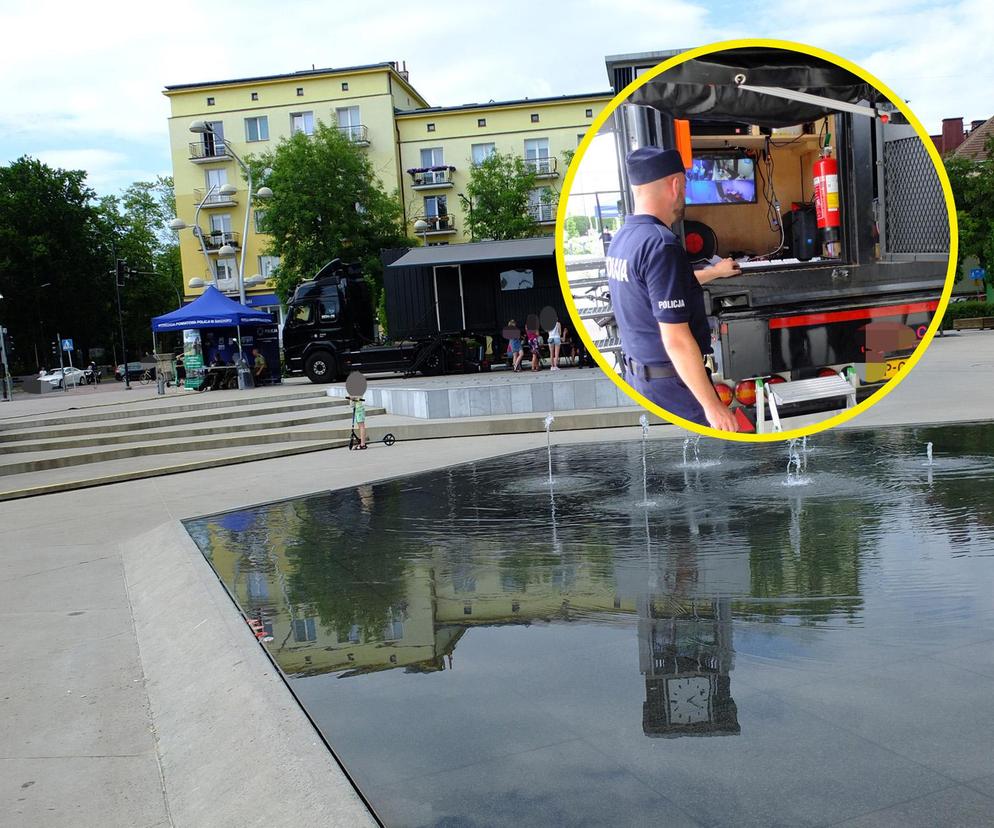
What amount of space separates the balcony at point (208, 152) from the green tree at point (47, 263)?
14357 mm

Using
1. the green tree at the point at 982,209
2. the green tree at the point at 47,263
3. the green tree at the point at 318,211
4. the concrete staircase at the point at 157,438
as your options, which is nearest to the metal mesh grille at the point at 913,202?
the concrete staircase at the point at 157,438

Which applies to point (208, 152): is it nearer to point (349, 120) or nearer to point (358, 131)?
point (349, 120)

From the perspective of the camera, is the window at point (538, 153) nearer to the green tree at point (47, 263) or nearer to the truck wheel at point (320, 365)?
the truck wheel at point (320, 365)

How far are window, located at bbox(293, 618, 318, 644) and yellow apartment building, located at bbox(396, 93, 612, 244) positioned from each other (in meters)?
50.8

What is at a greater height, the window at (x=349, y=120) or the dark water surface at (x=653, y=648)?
the window at (x=349, y=120)

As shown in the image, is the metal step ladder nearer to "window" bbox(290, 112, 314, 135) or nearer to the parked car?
the parked car

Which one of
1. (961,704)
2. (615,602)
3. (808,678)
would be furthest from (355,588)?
(961,704)

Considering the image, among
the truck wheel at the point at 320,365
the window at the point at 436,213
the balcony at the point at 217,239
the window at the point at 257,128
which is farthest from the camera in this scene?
the balcony at the point at 217,239

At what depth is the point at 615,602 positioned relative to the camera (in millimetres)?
5926

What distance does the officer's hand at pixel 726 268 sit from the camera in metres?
1.55

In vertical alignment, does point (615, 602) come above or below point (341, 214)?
below

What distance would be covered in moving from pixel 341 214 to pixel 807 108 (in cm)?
4623

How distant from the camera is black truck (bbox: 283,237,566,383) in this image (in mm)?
31391

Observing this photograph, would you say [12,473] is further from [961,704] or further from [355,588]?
[961,704]
